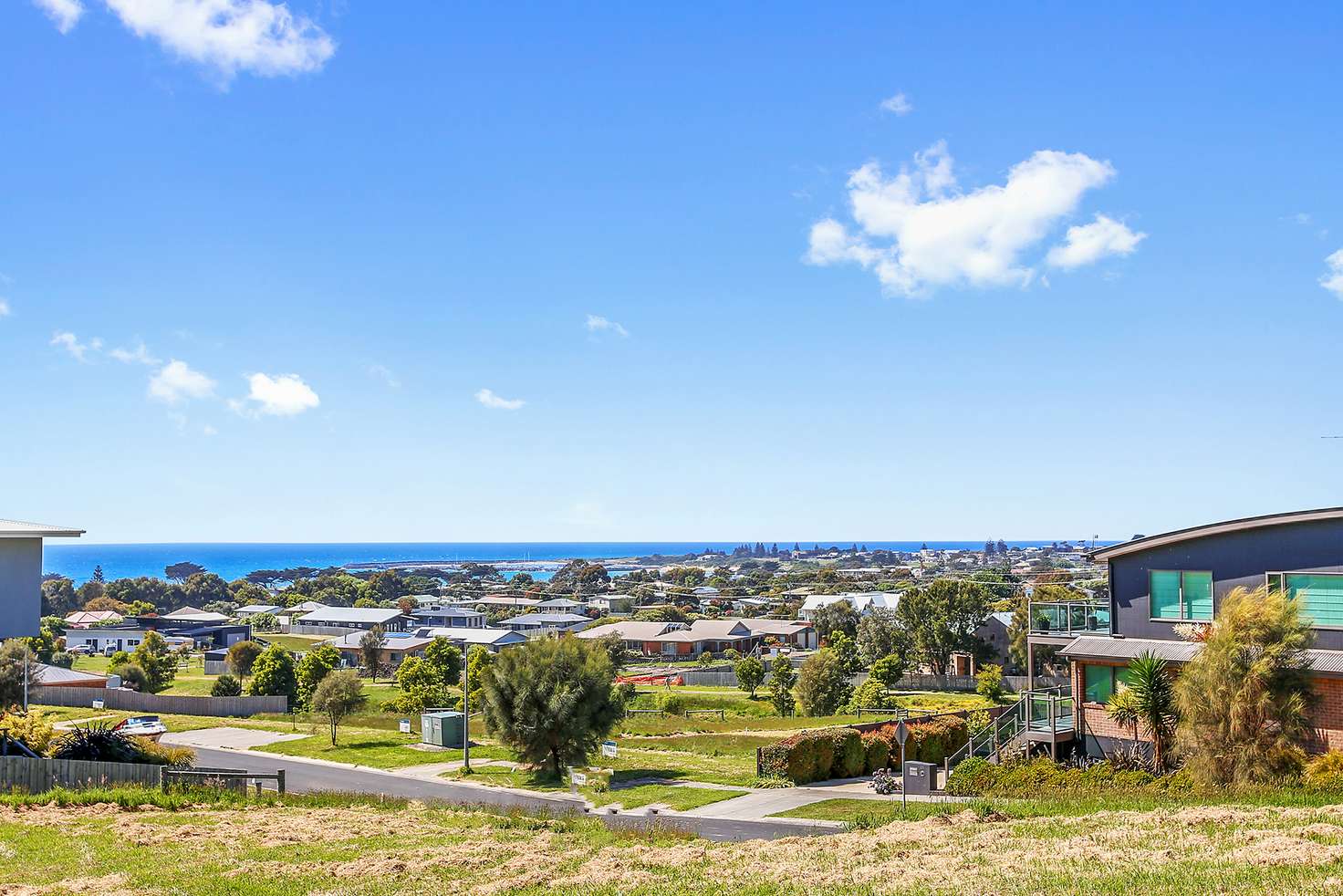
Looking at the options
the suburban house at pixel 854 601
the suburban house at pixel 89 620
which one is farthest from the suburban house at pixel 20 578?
the suburban house at pixel 89 620

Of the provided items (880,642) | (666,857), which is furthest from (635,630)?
(666,857)

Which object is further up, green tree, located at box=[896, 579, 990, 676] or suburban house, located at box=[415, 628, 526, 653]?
green tree, located at box=[896, 579, 990, 676]

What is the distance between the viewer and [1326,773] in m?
23.5

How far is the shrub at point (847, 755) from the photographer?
35094mm

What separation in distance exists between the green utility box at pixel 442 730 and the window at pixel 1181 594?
96.6 feet

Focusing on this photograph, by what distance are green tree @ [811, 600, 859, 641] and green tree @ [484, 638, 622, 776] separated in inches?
3140

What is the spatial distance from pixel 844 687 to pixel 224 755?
3336cm

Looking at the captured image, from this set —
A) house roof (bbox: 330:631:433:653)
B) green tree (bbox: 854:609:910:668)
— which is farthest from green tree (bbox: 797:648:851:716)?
house roof (bbox: 330:631:433:653)

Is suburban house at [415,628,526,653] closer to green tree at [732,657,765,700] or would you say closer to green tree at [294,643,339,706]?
green tree at [732,657,765,700]

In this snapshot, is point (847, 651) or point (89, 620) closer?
point (847, 651)

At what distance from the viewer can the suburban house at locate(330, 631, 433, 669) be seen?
10706cm

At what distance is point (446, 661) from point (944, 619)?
3860 centimetres

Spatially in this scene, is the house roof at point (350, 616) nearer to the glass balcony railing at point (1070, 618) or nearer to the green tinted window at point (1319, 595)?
the glass balcony railing at point (1070, 618)

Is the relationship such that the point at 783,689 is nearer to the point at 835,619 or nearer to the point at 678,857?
the point at 678,857
